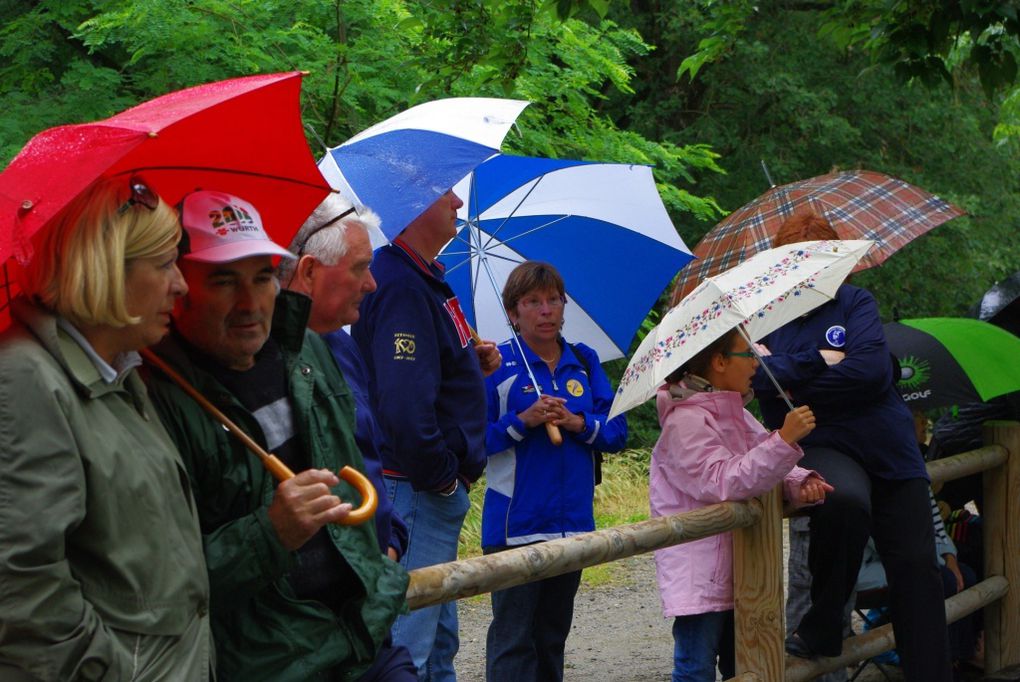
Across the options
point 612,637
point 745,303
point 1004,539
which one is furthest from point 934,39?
point 612,637

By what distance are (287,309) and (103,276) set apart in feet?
2.01

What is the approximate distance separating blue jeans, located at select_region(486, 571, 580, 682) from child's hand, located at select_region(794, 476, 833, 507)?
860 millimetres

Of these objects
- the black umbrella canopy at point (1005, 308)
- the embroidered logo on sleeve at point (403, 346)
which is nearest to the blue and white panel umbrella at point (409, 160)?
the embroidered logo on sleeve at point (403, 346)

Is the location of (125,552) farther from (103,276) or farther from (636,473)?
(636,473)

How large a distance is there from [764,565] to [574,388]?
1.08m

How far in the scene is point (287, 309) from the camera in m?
2.58

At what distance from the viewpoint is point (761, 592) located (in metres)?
4.14

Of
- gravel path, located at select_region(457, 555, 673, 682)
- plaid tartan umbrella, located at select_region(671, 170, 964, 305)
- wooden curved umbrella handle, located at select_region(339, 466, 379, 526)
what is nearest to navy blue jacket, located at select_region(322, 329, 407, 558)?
wooden curved umbrella handle, located at select_region(339, 466, 379, 526)

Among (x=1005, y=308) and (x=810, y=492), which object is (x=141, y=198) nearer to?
(x=810, y=492)

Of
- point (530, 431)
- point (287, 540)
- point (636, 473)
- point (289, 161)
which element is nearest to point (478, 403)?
point (530, 431)

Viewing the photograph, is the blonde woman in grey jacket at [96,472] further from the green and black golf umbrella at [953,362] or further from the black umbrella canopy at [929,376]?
the green and black golf umbrella at [953,362]

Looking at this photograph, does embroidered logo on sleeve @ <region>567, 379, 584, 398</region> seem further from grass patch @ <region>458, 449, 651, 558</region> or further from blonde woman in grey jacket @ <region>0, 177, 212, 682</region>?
grass patch @ <region>458, 449, 651, 558</region>

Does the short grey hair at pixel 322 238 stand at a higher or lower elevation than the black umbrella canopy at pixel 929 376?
higher

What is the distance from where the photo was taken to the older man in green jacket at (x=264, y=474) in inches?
88.4
